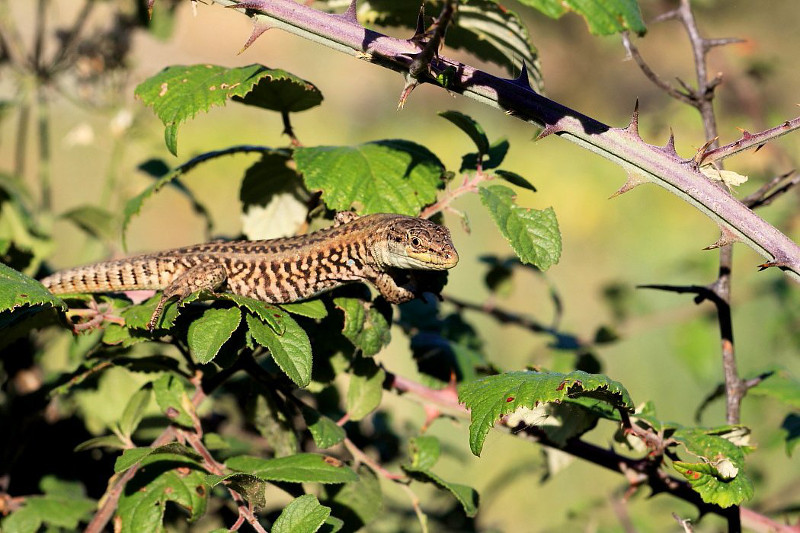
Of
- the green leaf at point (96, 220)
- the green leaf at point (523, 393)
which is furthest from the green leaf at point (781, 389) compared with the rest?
the green leaf at point (96, 220)

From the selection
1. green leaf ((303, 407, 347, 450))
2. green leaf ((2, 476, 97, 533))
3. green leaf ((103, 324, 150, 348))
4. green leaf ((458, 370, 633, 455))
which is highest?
green leaf ((458, 370, 633, 455))

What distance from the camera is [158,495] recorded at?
6.57ft

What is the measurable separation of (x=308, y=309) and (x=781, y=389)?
1.50 m

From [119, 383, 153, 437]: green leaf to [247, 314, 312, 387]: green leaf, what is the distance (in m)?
0.59

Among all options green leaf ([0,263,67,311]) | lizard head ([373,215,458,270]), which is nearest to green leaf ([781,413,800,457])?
lizard head ([373,215,458,270])

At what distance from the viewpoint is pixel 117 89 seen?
→ 14.5ft

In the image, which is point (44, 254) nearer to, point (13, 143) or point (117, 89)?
point (117, 89)

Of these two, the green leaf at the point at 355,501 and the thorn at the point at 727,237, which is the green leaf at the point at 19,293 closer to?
the green leaf at the point at 355,501

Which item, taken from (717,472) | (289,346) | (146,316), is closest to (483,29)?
(289,346)

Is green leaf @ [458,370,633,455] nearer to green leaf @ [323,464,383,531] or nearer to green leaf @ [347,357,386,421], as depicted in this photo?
green leaf @ [347,357,386,421]

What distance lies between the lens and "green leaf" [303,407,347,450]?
82.0 inches

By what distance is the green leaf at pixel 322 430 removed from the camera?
2.08 metres

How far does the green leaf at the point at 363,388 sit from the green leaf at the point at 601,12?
4.10ft

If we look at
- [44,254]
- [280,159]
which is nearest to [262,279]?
[280,159]
